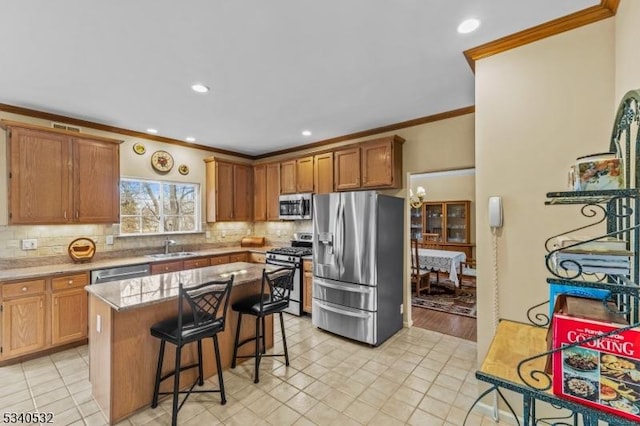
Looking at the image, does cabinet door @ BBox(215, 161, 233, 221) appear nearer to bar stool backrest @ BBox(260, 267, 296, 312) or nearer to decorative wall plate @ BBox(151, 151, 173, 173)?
decorative wall plate @ BBox(151, 151, 173, 173)

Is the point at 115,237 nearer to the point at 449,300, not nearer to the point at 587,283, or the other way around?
the point at 587,283

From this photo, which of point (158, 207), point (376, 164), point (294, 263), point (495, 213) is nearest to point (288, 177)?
Answer: point (294, 263)

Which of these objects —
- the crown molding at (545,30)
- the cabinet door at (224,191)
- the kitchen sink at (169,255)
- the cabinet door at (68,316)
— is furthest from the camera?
the cabinet door at (224,191)

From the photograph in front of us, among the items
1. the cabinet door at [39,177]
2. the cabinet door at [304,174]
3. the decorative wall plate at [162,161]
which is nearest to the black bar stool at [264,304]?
the cabinet door at [304,174]

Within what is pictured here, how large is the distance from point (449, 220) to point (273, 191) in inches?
192

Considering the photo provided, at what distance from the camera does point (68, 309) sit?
3227 millimetres

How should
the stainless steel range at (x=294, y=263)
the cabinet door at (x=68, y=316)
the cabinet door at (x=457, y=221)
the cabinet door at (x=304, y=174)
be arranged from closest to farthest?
the cabinet door at (x=68, y=316), the stainless steel range at (x=294, y=263), the cabinet door at (x=304, y=174), the cabinet door at (x=457, y=221)

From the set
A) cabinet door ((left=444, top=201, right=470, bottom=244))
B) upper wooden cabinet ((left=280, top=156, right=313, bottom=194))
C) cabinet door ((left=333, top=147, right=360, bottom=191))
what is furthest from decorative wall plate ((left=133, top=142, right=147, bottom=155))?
cabinet door ((left=444, top=201, right=470, bottom=244))

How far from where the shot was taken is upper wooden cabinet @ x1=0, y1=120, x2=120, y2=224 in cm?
316

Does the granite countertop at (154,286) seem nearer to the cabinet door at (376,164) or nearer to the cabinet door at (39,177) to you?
the cabinet door at (39,177)

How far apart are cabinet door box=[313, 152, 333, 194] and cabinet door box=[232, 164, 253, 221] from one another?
1.61m

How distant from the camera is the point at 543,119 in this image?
1.98m

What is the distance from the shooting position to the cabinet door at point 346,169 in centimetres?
413

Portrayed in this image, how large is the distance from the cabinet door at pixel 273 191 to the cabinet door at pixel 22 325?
319 centimetres
